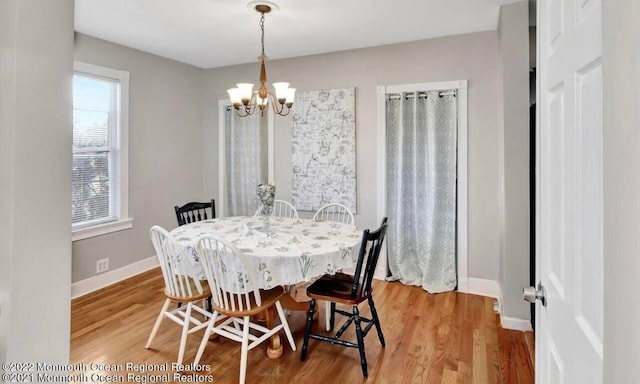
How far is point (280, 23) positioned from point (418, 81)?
58.8 inches

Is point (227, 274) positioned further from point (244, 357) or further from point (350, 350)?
point (350, 350)

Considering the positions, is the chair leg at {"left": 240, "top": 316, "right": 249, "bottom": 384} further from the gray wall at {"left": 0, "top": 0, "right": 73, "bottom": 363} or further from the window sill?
the window sill

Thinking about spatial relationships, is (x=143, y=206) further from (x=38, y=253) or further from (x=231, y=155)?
(x=38, y=253)

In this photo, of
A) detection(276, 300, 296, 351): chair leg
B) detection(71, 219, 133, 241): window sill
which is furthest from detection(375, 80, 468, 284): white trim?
detection(71, 219, 133, 241): window sill

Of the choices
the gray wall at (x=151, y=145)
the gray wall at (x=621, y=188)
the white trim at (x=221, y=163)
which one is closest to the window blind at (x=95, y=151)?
the gray wall at (x=151, y=145)

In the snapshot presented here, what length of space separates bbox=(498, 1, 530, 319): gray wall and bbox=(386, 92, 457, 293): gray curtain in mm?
850

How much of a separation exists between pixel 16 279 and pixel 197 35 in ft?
11.0

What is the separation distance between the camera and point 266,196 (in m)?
3.05

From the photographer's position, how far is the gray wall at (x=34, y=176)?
0.82 meters

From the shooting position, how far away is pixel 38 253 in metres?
0.86

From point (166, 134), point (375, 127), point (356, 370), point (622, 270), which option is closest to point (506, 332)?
point (356, 370)

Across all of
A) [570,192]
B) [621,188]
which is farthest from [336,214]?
[621,188]

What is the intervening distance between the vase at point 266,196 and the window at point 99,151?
1.87 m

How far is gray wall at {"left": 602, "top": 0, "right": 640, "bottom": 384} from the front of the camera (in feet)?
1.76
